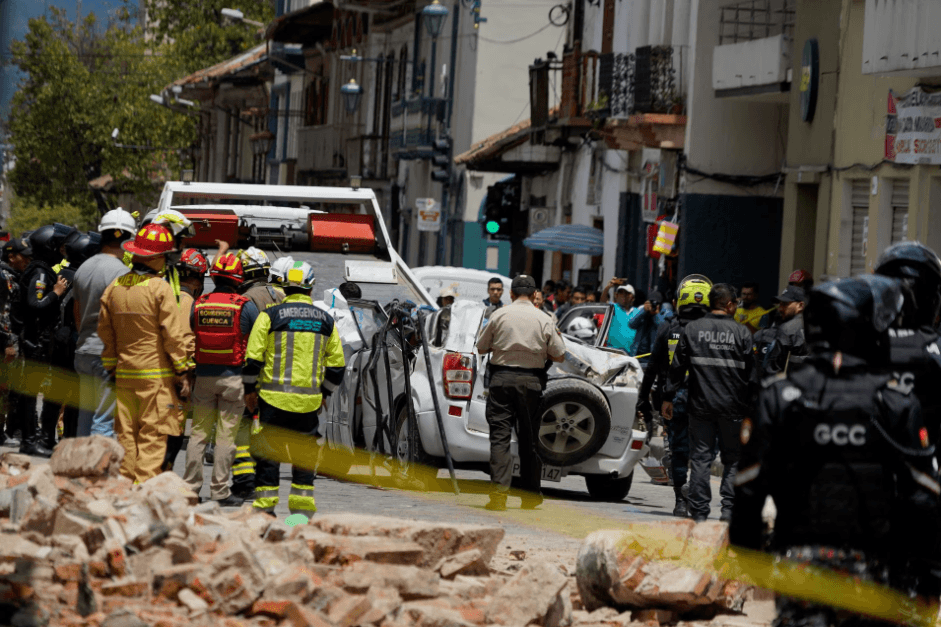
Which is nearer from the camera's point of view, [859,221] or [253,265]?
[253,265]

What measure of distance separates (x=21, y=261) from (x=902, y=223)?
966 cm

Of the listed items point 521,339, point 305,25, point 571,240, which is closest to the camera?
point 521,339

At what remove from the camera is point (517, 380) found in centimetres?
1214

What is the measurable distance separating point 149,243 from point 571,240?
2076cm

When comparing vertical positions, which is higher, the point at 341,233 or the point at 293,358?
the point at 341,233

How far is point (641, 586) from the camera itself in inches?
289

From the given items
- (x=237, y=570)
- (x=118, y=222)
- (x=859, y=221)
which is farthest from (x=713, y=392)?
(x=859, y=221)

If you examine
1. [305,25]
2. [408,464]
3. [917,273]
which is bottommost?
[408,464]

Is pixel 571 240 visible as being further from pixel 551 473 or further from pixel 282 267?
pixel 282 267

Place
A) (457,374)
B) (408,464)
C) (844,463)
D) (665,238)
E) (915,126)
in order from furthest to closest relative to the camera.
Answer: (665,238), (915,126), (408,464), (457,374), (844,463)

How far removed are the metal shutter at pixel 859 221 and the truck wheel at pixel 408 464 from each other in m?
8.35

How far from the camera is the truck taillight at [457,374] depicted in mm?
12852

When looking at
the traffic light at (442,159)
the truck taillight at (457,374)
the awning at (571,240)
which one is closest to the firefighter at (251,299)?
the truck taillight at (457,374)

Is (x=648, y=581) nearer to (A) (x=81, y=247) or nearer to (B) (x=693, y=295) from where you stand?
(B) (x=693, y=295)
